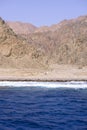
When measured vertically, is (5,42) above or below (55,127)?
above

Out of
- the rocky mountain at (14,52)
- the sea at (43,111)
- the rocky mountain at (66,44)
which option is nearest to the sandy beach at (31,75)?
the rocky mountain at (14,52)

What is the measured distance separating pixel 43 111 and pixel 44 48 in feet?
417

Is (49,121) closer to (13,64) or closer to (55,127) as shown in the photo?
(55,127)

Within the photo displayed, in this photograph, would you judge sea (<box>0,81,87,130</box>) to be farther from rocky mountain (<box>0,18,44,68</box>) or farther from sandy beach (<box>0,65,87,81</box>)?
rocky mountain (<box>0,18,44,68</box>)

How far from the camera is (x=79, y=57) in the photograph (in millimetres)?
119188

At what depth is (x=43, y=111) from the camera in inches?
1277

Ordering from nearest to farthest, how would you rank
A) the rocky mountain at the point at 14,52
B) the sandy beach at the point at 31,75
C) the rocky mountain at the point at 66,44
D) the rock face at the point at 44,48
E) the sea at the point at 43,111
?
the sea at the point at 43,111
the sandy beach at the point at 31,75
the rocky mountain at the point at 14,52
the rock face at the point at 44,48
the rocky mountain at the point at 66,44

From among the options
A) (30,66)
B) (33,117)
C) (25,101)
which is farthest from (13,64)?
(33,117)

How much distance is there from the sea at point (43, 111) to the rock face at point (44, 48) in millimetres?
28263

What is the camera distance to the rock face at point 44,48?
2995 inches

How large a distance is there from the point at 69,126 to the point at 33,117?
4215 millimetres

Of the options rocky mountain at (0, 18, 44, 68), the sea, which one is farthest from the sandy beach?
the sea

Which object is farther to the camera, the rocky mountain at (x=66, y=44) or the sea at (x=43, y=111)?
the rocky mountain at (x=66, y=44)

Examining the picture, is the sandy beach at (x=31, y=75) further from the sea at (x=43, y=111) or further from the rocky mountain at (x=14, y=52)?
the sea at (x=43, y=111)
